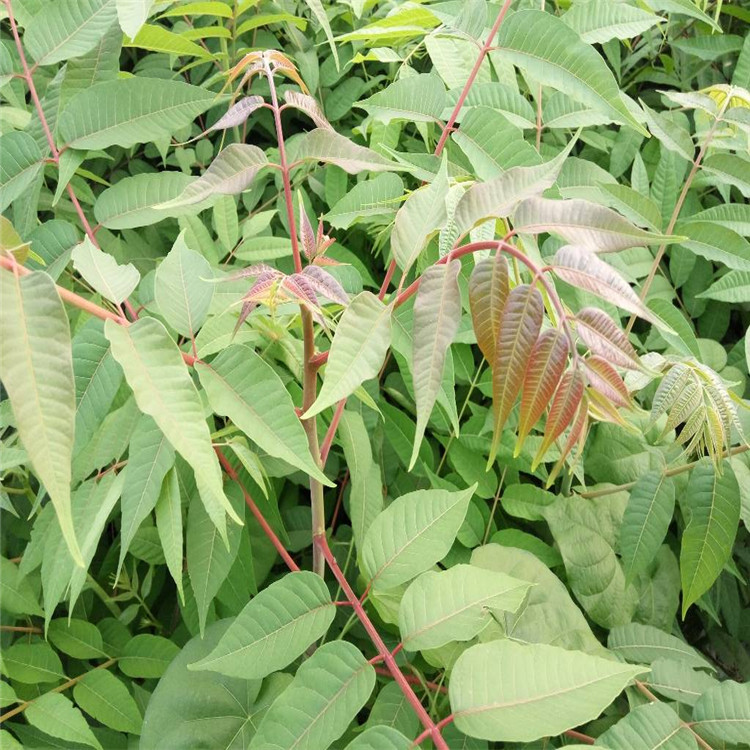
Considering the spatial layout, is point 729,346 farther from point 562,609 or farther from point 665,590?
point 562,609

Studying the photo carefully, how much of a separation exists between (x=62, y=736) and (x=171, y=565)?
0.29 metres

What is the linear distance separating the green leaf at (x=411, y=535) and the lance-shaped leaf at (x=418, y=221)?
0.78 feet

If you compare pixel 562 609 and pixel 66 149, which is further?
pixel 562 609

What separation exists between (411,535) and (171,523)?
225 mm

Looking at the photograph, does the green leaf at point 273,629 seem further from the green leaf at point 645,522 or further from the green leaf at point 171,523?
the green leaf at point 645,522

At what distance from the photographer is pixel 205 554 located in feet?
2.66

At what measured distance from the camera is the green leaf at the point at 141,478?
27.4 inches

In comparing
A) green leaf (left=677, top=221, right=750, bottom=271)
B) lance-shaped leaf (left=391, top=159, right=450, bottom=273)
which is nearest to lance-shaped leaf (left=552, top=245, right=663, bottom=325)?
lance-shaped leaf (left=391, top=159, right=450, bottom=273)

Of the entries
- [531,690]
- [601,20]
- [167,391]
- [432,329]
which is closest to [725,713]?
[531,690]

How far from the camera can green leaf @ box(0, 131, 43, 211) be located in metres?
0.80

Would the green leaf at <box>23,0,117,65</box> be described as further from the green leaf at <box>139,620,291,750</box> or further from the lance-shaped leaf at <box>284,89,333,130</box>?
the green leaf at <box>139,620,291,750</box>

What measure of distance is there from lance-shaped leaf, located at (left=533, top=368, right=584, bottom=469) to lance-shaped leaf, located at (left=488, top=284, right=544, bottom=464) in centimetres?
3

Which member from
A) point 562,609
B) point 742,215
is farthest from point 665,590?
point 742,215

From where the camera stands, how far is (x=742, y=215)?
106cm
